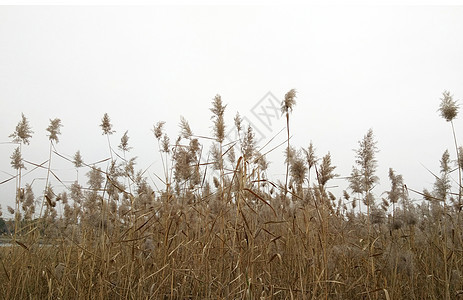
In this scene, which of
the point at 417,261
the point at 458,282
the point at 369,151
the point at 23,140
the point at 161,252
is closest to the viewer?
the point at 458,282

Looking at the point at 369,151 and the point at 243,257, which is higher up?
the point at 369,151

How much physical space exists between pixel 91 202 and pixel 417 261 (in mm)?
3641

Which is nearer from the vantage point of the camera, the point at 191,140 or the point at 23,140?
the point at 191,140

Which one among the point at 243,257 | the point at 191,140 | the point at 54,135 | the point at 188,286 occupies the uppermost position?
the point at 54,135

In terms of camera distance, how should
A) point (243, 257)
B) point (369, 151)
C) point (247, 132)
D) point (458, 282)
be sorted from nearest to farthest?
1. point (243, 257)
2. point (458, 282)
3. point (247, 132)
4. point (369, 151)

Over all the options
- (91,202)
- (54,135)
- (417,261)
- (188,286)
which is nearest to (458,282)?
(417,261)

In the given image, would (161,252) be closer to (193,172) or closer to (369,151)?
(193,172)

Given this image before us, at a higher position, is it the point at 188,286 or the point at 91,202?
the point at 91,202

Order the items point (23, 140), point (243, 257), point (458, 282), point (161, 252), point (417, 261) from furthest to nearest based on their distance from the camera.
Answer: point (23, 140)
point (417, 261)
point (161, 252)
point (458, 282)
point (243, 257)

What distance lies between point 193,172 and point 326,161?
4.22 ft

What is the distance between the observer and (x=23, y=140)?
3537 mm

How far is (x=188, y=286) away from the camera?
273 centimetres

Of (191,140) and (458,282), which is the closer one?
(458,282)

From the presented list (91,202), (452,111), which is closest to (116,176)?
(91,202)
